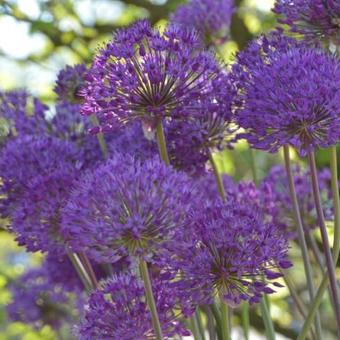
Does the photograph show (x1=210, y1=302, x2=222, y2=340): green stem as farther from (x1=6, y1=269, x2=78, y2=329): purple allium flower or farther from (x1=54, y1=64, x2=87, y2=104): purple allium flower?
(x1=6, y1=269, x2=78, y2=329): purple allium flower

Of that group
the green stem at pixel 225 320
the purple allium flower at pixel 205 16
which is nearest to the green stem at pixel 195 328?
the green stem at pixel 225 320

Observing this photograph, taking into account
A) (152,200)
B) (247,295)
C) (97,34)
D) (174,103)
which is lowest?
(247,295)

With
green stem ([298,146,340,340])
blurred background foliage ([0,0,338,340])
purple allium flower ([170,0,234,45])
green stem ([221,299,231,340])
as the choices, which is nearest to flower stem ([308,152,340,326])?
green stem ([298,146,340,340])

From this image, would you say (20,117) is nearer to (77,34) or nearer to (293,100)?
(293,100)

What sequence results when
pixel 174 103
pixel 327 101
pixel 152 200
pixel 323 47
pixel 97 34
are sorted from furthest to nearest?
1. pixel 97 34
2. pixel 323 47
3. pixel 174 103
4. pixel 327 101
5. pixel 152 200

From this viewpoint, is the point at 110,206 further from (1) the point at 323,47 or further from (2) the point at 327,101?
(1) the point at 323,47

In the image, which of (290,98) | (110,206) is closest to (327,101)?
(290,98)
